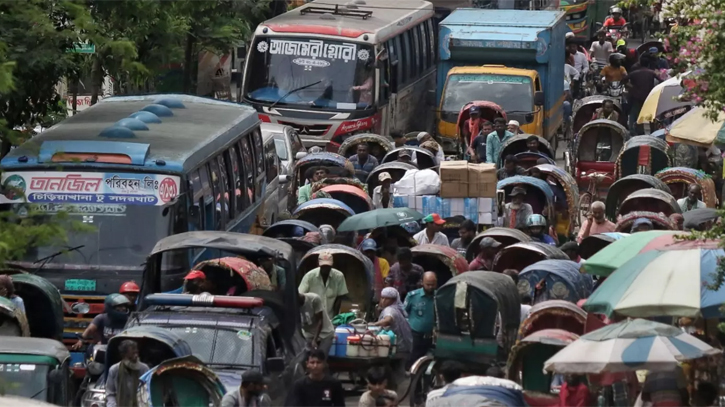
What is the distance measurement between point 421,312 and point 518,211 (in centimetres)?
425

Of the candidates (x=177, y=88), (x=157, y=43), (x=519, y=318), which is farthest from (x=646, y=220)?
(x=177, y=88)

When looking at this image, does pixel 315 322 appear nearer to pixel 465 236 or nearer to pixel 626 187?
pixel 465 236

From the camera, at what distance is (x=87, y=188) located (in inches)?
659

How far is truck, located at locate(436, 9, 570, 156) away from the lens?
2881cm

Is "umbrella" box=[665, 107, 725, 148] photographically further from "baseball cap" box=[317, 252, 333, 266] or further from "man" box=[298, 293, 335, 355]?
"man" box=[298, 293, 335, 355]

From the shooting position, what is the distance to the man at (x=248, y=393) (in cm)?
1273

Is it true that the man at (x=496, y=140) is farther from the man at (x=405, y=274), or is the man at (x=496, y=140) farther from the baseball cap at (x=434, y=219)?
the man at (x=405, y=274)

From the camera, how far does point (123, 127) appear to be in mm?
18156

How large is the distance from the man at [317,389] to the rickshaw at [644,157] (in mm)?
11466

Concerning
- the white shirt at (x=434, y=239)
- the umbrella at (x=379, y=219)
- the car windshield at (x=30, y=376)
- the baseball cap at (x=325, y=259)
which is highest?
the car windshield at (x=30, y=376)

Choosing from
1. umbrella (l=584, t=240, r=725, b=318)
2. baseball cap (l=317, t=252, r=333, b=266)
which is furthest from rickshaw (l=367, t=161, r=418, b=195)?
umbrella (l=584, t=240, r=725, b=318)

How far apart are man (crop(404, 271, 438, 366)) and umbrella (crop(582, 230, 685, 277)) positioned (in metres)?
1.67

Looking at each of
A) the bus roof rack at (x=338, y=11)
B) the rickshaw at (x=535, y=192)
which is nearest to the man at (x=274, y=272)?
the rickshaw at (x=535, y=192)

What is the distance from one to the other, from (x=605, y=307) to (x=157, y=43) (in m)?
13.7
